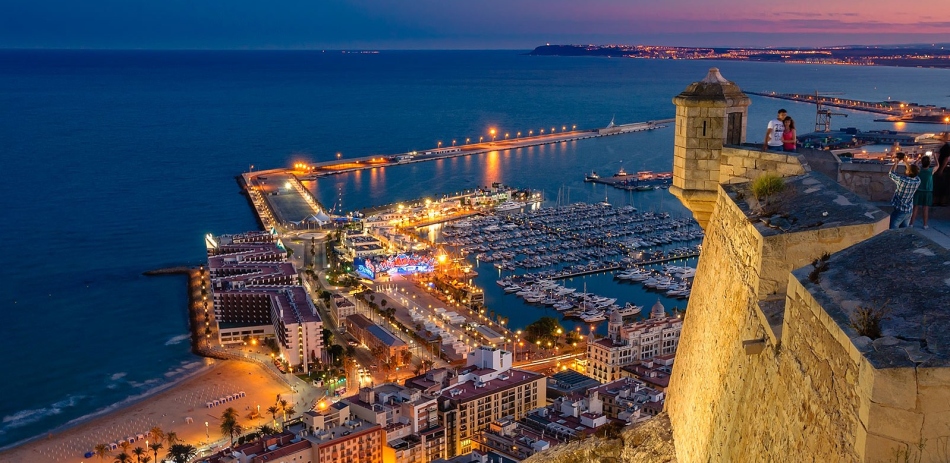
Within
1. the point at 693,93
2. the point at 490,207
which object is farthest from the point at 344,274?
the point at 693,93

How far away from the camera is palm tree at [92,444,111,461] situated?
1822 centimetres

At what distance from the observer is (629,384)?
70.5 feet

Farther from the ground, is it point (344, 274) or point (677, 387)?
point (677, 387)

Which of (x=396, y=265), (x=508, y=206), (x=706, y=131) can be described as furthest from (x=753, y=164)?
(x=508, y=206)

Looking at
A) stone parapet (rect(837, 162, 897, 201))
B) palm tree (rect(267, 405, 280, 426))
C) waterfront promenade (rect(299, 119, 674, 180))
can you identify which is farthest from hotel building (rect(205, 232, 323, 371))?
waterfront promenade (rect(299, 119, 674, 180))

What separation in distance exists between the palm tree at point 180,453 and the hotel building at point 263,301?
6276mm

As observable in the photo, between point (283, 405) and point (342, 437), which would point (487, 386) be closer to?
point (342, 437)

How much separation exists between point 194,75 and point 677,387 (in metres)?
161

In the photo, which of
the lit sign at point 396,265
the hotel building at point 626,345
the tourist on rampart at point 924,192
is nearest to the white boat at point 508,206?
the lit sign at point 396,265

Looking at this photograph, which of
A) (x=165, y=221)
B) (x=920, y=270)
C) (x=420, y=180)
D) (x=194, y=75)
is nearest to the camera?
(x=920, y=270)

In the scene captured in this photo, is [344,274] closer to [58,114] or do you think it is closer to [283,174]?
[283,174]

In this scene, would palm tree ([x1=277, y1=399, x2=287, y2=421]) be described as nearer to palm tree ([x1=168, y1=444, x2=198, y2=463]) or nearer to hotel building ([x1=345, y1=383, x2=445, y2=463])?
hotel building ([x1=345, y1=383, x2=445, y2=463])

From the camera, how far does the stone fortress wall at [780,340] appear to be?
2.39 metres

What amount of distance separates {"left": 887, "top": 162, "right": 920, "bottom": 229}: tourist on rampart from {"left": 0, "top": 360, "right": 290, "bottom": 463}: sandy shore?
1779cm
